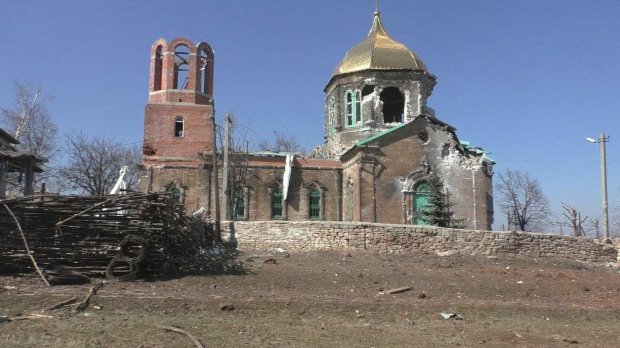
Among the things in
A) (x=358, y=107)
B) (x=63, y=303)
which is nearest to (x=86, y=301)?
(x=63, y=303)

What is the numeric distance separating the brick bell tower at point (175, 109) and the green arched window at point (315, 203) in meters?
6.99

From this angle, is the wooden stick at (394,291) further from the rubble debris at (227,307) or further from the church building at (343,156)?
the church building at (343,156)

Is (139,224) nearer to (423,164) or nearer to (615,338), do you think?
(615,338)

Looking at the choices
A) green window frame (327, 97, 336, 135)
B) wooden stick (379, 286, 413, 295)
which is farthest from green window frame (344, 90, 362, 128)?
wooden stick (379, 286, 413, 295)

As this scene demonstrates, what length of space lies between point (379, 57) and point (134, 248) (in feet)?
79.4

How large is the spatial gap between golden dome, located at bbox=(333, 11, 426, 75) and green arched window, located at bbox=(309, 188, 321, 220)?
8.40m

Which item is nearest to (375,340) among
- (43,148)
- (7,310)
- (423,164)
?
(7,310)

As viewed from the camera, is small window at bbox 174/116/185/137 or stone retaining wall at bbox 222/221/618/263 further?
small window at bbox 174/116/185/137

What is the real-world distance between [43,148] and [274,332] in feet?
116

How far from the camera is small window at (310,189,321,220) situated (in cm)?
3119

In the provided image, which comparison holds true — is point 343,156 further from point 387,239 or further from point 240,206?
point 387,239

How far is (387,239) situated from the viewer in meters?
20.5

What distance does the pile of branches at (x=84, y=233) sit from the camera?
43.8ft

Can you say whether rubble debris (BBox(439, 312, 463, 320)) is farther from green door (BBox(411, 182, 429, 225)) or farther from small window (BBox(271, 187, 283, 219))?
small window (BBox(271, 187, 283, 219))
